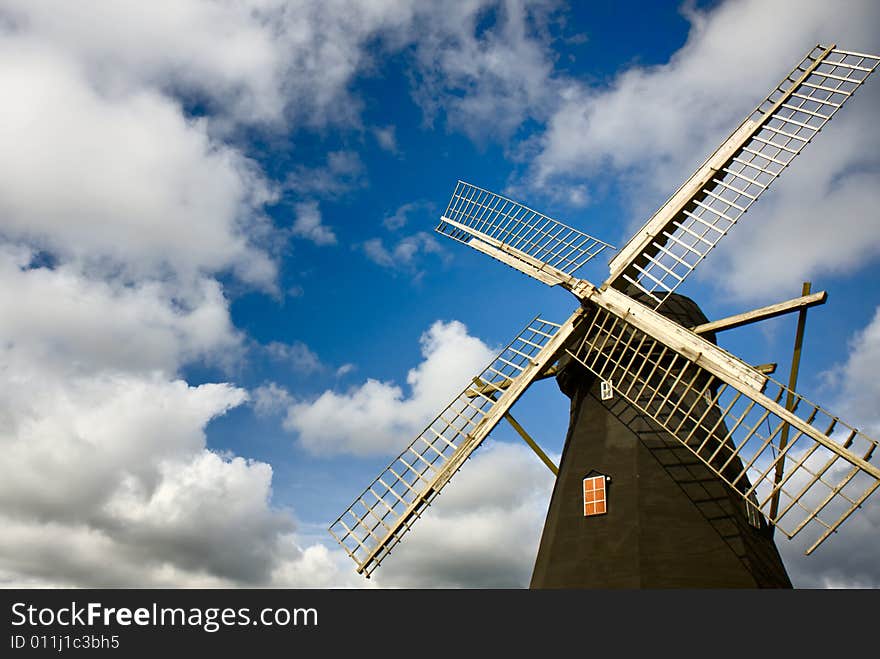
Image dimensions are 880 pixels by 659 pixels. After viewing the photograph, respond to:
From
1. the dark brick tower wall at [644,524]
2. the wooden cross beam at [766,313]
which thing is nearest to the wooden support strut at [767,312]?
the wooden cross beam at [766,313]

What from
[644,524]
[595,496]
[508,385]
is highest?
[508,385]

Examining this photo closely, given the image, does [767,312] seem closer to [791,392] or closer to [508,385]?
[791,392]

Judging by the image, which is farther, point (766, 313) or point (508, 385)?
point (508, 385)

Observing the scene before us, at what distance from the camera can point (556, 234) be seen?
1641 centimetres

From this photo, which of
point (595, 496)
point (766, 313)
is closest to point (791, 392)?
point (766, 313)

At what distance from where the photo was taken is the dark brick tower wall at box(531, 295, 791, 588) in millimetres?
11673

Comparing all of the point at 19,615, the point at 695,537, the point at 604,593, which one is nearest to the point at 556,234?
the point at 695,537

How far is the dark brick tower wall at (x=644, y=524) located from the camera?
11.7 meters

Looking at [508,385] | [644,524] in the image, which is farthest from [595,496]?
[508,385]

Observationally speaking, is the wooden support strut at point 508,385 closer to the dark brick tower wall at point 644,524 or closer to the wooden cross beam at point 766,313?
the dark brick tower wall at point 644,524

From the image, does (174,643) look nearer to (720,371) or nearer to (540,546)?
(540,546)

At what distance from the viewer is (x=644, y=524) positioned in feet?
40.0

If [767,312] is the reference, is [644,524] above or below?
below

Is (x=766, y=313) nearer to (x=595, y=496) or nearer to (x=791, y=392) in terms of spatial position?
(x=791, y=392)
